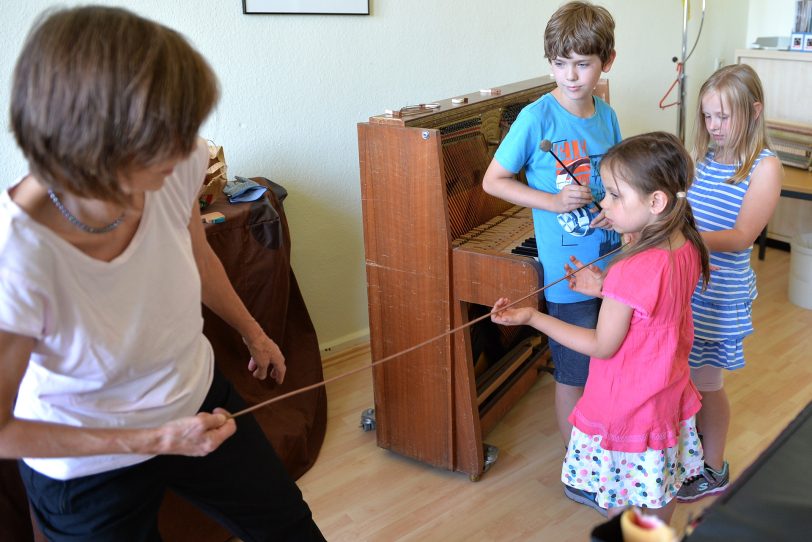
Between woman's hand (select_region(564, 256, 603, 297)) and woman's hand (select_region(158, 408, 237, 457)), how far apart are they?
3.31ft

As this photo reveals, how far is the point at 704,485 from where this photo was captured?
2.34 metres

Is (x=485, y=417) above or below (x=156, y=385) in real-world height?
below

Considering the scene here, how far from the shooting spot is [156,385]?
1238 millimetres

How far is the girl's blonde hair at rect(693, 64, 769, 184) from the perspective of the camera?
211 cm

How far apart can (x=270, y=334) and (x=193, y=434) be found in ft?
4.44

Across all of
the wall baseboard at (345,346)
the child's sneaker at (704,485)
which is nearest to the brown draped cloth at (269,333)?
the wall baseboard at (345,346)

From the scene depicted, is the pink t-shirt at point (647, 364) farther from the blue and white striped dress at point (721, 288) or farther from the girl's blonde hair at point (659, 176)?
the blue and white striped dress at point (721, 288)

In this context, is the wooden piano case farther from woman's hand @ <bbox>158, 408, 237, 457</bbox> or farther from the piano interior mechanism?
woman's hand @ <bbox>158, 408, 237, 457</bbox>

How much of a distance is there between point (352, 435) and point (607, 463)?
3.65 feet

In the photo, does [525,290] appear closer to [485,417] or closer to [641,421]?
[641,421]

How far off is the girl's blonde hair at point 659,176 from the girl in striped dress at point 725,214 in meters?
0.42

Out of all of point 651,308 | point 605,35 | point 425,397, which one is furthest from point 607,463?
point 605,35

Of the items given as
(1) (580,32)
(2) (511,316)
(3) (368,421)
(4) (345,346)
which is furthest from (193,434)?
(4) (345,346)

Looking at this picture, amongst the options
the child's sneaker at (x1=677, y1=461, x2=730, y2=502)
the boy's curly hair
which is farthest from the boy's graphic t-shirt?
the child's sneaker at (x1=677, y1=461, x2=730, y2=502)
